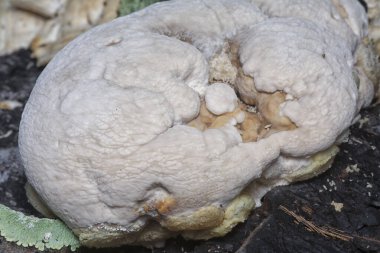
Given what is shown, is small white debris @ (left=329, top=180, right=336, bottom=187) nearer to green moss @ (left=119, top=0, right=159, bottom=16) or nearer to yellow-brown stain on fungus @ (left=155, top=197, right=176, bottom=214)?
yellow-brown stain on fungus @ (left=155, top=197, right=176, bottom=214)

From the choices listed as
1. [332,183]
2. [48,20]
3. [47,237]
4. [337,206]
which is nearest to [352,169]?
[332,183]

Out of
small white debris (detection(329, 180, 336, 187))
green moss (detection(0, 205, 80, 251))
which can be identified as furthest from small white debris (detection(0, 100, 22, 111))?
small white debris (detection(329, 180, 336, 187))

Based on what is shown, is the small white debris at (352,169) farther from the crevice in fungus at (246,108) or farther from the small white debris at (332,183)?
the crevice in fungus at (246,108)

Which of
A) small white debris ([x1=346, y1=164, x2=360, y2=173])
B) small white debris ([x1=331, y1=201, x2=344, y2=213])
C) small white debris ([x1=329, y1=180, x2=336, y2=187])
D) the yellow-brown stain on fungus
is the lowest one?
small white debris ([x1=331, y1=201, x2=344, y2=213])

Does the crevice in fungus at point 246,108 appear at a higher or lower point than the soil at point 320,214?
higher

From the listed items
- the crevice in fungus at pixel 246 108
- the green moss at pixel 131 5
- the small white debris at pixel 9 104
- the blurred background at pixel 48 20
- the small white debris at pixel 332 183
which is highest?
the crevice in fungus at pixel 246 108

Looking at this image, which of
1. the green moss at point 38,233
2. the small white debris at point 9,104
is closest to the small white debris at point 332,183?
the green moss at point 38,233
